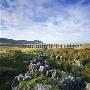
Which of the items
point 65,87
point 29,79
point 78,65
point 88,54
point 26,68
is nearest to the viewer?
point 65,87

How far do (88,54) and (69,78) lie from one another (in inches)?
670

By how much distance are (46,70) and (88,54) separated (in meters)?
16.0

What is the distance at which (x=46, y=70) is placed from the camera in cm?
3634

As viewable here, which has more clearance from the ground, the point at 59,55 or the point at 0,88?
the point at 59,55

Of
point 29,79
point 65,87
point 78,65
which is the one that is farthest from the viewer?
point 78,65

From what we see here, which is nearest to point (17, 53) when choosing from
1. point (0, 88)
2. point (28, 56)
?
point (28, 56)

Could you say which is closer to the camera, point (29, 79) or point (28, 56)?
point (29, 79)

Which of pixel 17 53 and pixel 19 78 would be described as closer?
pixel 19 78

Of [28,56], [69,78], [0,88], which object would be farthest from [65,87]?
[28,56]

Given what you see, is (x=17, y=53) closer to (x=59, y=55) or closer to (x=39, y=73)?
(x=59, y=55)

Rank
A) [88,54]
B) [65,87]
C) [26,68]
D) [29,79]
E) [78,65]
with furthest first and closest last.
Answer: [88,54] → [78,65] → [26,68] → [29,79] → [65,87]

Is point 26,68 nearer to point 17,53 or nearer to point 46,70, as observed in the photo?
point 46,70

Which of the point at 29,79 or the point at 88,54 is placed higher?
the point at 88,54

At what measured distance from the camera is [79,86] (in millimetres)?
34031
